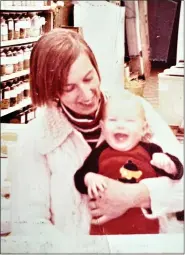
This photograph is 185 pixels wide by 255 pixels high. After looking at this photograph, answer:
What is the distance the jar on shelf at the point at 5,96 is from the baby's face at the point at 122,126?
1.26ft

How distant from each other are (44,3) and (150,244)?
1.03 meters

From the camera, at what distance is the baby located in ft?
6.77

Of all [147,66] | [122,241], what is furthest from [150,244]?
[147,66]

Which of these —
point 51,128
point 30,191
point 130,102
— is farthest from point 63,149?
point 130,102

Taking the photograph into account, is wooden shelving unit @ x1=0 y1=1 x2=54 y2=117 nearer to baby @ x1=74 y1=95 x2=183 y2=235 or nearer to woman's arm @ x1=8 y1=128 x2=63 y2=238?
woman's arm @ x1=8 y1=128 x2=63 y2=238

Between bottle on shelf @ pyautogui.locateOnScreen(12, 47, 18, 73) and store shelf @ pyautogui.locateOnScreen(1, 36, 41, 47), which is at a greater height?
store shelf @ pyautogui.locateOnScreen(1, 36, 41, 47)

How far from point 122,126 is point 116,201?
0.29 m

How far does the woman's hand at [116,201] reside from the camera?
6.81 ft

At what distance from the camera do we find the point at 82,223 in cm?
209

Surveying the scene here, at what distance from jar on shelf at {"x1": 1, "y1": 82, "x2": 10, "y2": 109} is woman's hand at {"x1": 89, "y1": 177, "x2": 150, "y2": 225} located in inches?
19.3

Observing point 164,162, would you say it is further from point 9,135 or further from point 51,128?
point 9,135

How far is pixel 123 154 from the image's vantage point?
208 centimetres

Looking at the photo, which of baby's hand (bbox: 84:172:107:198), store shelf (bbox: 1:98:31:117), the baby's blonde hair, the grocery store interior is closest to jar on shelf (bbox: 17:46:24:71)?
the grocery store interior

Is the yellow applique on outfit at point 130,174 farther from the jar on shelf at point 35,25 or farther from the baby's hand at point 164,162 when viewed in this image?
the jar on shelf at point 35,25
